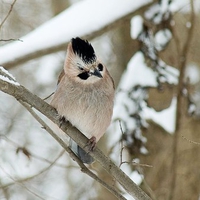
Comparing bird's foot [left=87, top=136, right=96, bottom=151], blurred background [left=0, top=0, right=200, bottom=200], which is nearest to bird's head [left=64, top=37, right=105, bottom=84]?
bird's foot [left=87, top=136, right=96, bottom=151]

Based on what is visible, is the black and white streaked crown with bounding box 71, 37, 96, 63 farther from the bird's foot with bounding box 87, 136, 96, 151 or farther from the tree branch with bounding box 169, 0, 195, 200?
the tree branch with bounding box 169, 0, 195, 200

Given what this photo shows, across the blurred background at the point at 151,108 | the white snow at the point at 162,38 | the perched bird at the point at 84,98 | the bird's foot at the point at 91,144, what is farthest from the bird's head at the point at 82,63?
the white snow at the point at 162,38

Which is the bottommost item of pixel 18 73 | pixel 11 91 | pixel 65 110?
pixel 11 91

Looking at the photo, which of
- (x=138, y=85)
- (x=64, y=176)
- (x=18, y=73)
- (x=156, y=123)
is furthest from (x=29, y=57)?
(x=64, y=176)

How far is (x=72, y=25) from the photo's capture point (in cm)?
543

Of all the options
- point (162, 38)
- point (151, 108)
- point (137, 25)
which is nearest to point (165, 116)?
point (151, 108)

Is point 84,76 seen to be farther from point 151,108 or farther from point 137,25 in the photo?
point 137,25

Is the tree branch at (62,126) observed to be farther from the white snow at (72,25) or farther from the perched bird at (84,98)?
the white snow at (72,25)

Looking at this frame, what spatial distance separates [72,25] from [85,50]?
177cm

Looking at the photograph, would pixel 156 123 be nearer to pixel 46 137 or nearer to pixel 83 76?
pixel 83 76

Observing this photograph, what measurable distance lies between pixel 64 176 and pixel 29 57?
290 centimetres

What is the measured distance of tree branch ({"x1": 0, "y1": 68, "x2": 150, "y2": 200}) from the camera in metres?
3.19

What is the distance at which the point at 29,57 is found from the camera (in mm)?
5070

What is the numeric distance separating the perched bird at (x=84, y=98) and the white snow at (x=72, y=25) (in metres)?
1.09
